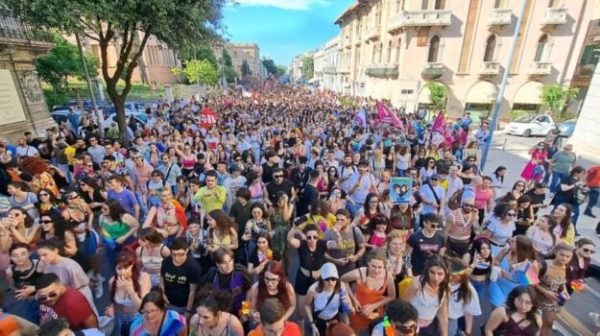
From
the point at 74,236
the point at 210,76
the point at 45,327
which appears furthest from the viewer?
the point at 210,76

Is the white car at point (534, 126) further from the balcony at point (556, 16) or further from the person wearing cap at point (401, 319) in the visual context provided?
the person wearing cap at point (401, 319)

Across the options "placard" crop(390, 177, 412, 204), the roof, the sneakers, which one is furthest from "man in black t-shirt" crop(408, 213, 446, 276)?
the roof

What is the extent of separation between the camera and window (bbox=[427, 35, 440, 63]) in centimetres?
2338

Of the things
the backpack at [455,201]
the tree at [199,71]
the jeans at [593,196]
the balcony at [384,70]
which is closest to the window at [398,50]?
the balcony at [384,70]

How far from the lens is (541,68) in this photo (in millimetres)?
22266

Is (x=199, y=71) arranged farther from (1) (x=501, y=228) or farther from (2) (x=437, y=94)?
(1) (x=501, y=228)

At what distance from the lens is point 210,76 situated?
131 feet

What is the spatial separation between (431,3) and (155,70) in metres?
39.3

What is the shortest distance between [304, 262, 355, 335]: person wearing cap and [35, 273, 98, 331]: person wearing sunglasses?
6.86ft

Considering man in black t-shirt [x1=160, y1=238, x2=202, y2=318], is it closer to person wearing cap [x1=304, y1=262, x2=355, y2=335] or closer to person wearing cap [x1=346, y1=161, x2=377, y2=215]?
person wearing cap [x1=304, y1=262, x2=355, y2=335]

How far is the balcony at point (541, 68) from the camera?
2217 cm

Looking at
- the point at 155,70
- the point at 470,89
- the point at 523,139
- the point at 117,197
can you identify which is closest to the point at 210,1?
the point at 117,197

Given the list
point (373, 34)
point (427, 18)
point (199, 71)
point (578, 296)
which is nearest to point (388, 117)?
point (578, 296)

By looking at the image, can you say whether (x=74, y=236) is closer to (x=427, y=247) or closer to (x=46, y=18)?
(x=427, y=247)
